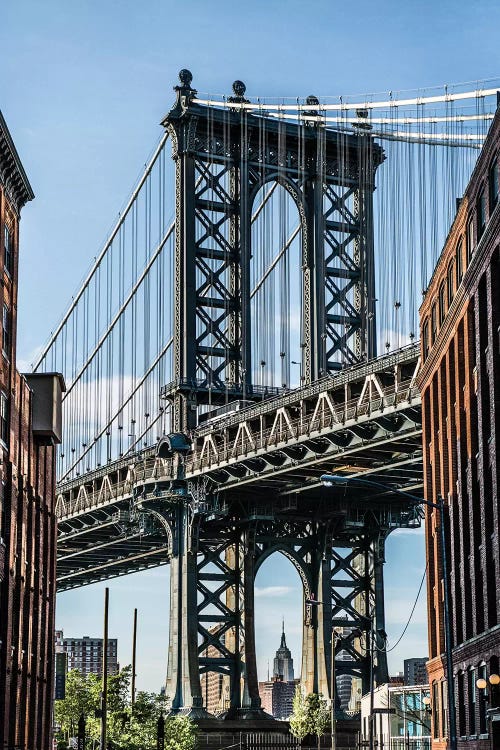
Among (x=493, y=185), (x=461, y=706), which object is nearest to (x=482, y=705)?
(x=461, y=706)

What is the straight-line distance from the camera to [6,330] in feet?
179

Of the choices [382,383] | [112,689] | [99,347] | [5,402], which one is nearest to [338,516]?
[112,689]

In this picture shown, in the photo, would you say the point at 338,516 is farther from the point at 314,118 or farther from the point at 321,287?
the point at 314,118

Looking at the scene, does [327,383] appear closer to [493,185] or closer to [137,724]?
[137,724]

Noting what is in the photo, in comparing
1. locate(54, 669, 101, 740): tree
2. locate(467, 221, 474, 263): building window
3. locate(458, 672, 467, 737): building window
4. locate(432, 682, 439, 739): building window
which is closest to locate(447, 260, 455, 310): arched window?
locate(467, 221, 474, 263): building window

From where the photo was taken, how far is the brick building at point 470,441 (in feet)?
151

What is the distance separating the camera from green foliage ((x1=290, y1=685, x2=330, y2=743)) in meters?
91.8

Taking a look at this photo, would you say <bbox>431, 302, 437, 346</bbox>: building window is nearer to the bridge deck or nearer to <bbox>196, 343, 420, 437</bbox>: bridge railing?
the bridge deck

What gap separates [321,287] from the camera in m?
94.0

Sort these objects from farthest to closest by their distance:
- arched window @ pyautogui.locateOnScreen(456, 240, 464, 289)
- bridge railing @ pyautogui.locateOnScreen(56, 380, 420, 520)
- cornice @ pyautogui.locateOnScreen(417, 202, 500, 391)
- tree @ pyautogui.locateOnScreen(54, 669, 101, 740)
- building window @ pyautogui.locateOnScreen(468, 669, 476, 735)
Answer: tree @ pyautogui.locateOnScreen(54, 669, 101, 740) → bridge railing @ pyautogui.locateOnScreen(56, 380, 420, 520) → arched window @ pyautogui.locateOnScreen(456, 240, 464, 289) → building window @ pyautogui.locateOnScreen(468, 669, 476, 735) → cornice @ pyautogui.locateOnScreen(417, 202, 500, 391)

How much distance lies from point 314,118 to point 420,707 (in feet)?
128

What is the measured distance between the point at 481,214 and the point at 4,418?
18123mm

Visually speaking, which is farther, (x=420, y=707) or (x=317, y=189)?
(x=317, y=189)

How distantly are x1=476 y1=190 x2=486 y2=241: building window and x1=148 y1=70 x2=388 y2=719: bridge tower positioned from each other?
41243 mm
